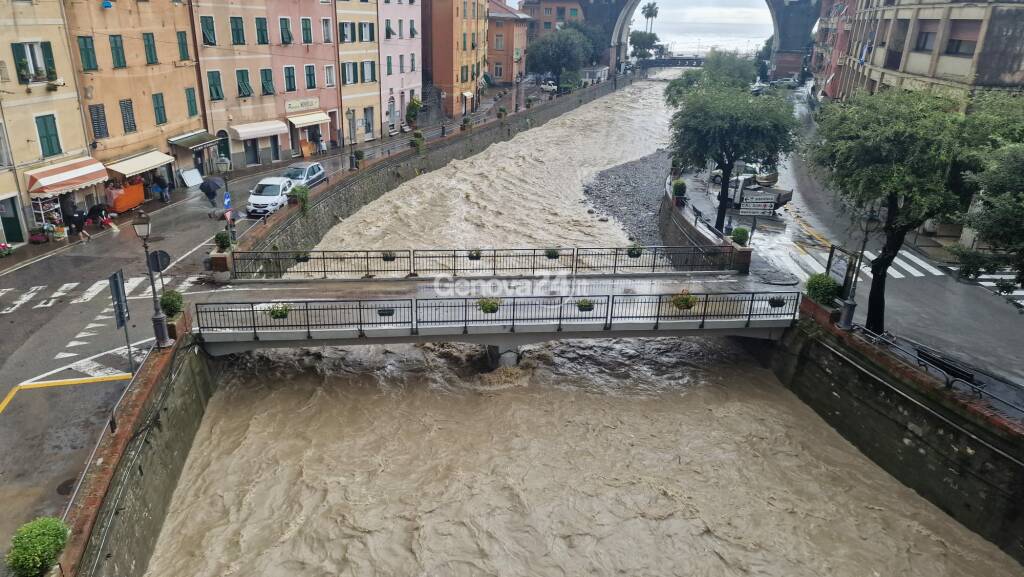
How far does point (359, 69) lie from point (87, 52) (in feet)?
73.5

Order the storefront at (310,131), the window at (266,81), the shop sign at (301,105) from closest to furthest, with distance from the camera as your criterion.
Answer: the window at (266,81), the shop sign at (301,105), the storefront at (310,131)

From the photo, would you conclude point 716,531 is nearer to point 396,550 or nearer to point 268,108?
point 396,550

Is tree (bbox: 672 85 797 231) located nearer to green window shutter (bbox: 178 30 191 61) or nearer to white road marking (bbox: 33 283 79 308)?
white road marking (bbox: 33 283 79 308)

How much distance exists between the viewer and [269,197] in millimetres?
30562

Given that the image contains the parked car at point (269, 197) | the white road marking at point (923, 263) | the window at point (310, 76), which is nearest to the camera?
the white road marking at point (923, 263)

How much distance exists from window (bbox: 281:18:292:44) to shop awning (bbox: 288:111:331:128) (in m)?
4.72

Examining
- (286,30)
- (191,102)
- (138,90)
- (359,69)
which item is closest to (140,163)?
(138,90)

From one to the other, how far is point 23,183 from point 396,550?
22.2 meters

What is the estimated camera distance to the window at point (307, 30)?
140 ft

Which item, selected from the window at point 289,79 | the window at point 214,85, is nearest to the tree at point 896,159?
the window at point 214,85

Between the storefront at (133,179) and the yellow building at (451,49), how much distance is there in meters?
35.7

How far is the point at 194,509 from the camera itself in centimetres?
1464

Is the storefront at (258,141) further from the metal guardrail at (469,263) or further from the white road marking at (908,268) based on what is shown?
the white road marking at (908,268)

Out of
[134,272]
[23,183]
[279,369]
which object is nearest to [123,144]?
[23,183]
